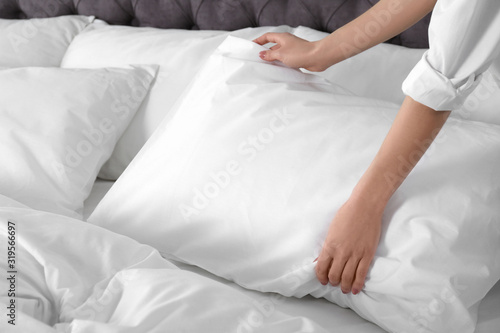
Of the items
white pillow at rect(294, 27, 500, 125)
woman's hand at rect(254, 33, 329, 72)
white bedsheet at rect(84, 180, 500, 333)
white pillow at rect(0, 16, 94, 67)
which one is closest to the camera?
white bedsheet at rect(84, 180, 500, 333)

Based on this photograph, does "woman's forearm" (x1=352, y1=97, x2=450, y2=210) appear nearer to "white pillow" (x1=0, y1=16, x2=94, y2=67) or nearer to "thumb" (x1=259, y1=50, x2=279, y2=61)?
"thumb" (x1=259, y1=50, x2=279, y2=61)

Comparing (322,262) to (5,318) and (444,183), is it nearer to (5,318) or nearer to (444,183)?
(444,183)

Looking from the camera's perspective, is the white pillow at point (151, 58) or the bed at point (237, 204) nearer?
the bed at point (237, 204)

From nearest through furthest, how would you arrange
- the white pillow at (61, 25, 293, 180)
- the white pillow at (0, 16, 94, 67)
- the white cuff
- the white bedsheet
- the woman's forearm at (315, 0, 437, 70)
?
1. the white cuff
2. the white bedsheet
3. the woman's forearm at (315, 0, 437, 70)
4. the white pillow at (61, 25, 293, 180)
5. the white pillow at (0, 16, 94, 67)

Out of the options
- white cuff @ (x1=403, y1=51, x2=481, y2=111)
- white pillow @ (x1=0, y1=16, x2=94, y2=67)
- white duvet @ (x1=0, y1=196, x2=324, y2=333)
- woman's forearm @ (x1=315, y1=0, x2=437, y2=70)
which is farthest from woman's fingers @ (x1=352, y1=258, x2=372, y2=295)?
white pillow @ (x1=0, y1=16, x2=94, y2=67)

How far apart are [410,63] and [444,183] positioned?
1.65 ft

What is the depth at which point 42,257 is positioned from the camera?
89cm

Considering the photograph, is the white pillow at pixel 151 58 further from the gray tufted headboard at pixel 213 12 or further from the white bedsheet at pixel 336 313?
the white bedsheet at pixel 336 313

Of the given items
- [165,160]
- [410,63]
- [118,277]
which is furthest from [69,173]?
[410,63]

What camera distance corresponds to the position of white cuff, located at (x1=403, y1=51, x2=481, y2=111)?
0.87 m

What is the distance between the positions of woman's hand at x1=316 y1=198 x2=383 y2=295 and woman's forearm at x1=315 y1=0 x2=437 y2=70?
1.40ft

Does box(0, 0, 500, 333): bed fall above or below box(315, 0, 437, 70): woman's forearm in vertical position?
below

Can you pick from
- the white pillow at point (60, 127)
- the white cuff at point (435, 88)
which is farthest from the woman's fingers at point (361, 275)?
the white pillow at point (60, 127)

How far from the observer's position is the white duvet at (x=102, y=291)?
763 mm
